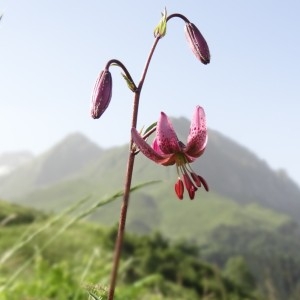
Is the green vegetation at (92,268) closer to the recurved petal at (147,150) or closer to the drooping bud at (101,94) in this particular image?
the recurved petal at (147,150)

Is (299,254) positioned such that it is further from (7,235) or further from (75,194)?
(7,235)

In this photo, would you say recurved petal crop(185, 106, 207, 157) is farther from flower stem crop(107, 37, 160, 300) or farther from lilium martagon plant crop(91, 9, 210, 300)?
flower stem crop(107, 37, 160, 300)

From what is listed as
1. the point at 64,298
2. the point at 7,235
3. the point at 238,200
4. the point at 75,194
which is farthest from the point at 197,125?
the point at 238,200

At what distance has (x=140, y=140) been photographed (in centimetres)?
84

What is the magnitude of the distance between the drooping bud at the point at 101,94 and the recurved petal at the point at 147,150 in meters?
0.12

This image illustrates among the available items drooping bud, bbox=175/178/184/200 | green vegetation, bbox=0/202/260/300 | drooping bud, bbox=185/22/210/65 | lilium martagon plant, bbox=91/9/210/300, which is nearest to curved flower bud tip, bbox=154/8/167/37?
lilium martagon plant, bbox=91/9/210/300

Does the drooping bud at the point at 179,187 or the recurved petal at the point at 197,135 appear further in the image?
the recurved petal at the point at 197,135

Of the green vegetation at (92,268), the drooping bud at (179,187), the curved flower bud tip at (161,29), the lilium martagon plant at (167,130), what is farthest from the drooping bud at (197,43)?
the green vegetation at (92,268)

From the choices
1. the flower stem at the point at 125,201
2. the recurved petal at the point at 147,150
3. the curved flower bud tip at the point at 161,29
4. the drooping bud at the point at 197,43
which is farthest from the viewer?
the drooping bud at the point at 197,43

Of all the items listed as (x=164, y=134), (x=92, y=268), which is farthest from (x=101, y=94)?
(x=92, y=268)

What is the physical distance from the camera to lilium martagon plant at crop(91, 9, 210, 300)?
33.9 inches

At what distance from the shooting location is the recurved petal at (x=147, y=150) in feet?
2.70

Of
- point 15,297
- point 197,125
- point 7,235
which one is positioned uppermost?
point 7,235

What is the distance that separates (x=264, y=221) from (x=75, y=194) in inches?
2030
